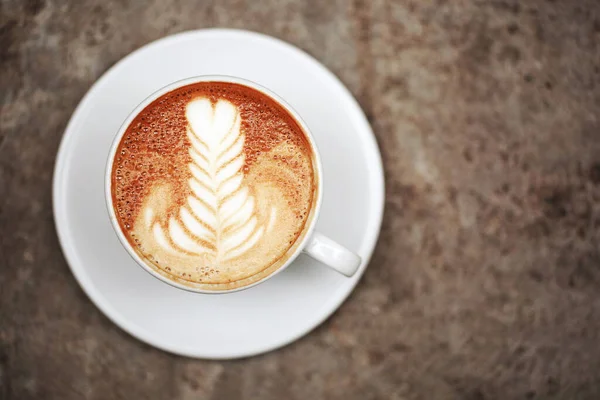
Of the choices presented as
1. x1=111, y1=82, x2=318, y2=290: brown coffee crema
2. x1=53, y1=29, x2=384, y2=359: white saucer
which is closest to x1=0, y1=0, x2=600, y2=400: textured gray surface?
x1=53, y1=29, x2=384, y2=359: white saucer

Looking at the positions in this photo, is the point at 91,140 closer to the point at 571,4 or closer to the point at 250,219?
the point at 250,219

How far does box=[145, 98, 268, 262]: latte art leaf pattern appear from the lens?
0.83m

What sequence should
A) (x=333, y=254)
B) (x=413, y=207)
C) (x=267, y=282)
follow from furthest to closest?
(x=413, y=207), (x=267, y=282), (x=333, y=254)

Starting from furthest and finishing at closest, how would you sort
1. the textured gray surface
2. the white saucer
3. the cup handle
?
the textured gray surface
the white saucer
the cup handle

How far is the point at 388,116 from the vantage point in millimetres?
1104

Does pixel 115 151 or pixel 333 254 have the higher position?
pixel 115 151

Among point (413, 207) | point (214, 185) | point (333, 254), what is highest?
point (413, 207)

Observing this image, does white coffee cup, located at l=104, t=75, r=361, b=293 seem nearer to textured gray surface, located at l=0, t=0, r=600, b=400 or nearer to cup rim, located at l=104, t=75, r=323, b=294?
cup rim, located at l=104, t=75, r=323, b=294

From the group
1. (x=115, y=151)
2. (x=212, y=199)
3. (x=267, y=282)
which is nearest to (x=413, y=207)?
(x=267, y=282)

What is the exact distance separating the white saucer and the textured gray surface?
0.55ft

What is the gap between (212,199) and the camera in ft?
2.73

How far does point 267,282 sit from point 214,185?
0.21 metres

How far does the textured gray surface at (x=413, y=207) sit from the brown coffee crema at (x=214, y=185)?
32 centimetres

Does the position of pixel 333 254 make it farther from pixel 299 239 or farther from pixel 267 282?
pixel 267 282
